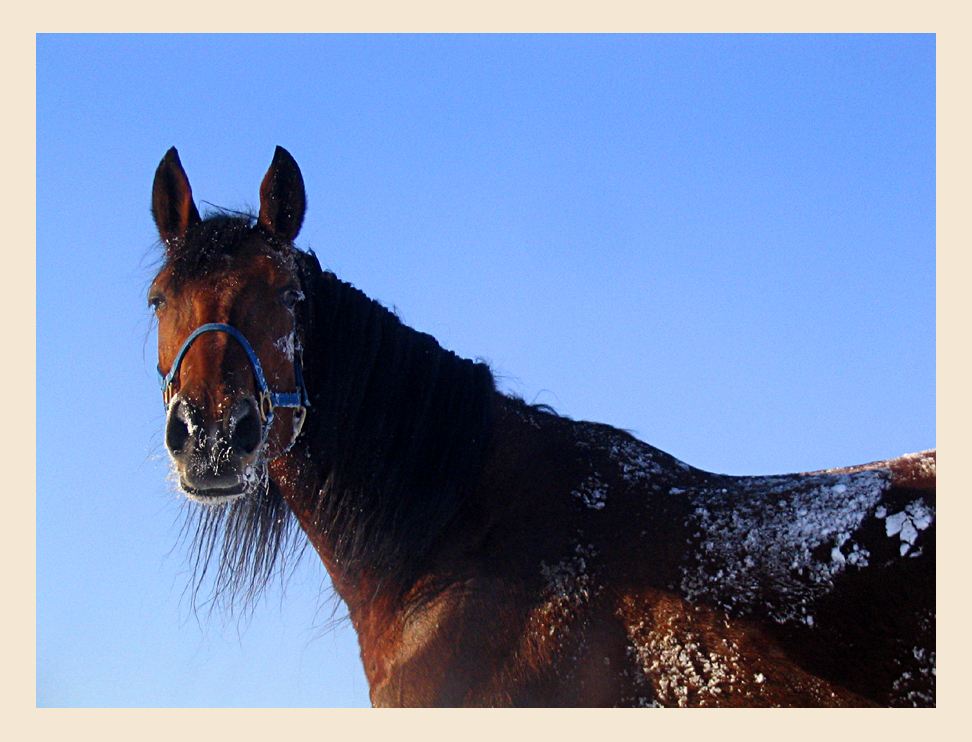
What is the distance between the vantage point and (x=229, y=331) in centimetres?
347

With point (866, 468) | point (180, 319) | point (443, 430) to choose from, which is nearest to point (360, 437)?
point (443, 430)

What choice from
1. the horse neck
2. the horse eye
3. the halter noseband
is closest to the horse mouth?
the halter noseband

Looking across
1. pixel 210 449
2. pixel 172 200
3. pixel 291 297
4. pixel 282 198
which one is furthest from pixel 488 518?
pixel 172 200

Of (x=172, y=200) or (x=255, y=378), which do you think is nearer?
(x=255, y=378)

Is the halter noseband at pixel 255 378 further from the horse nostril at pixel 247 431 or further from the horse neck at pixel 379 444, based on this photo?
the horse neck at pixel 379 444

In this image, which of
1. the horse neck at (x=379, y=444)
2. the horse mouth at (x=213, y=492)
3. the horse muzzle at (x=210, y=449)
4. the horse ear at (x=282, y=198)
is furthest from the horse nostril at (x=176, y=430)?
the horse ear at (x=282, y=198)

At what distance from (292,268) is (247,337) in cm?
50

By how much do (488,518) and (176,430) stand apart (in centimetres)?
144

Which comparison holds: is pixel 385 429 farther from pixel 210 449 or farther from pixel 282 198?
pixel 282 198

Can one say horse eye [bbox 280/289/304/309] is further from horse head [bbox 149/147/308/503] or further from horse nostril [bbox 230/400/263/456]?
horse nostril [bbox 230/400/263/456]

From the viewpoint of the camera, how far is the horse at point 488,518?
121 inches

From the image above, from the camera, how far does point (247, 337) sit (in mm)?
3533

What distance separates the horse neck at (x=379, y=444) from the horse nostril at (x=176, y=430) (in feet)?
2.14

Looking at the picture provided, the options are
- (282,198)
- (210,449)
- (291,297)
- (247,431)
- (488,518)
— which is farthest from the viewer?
(282,198)
